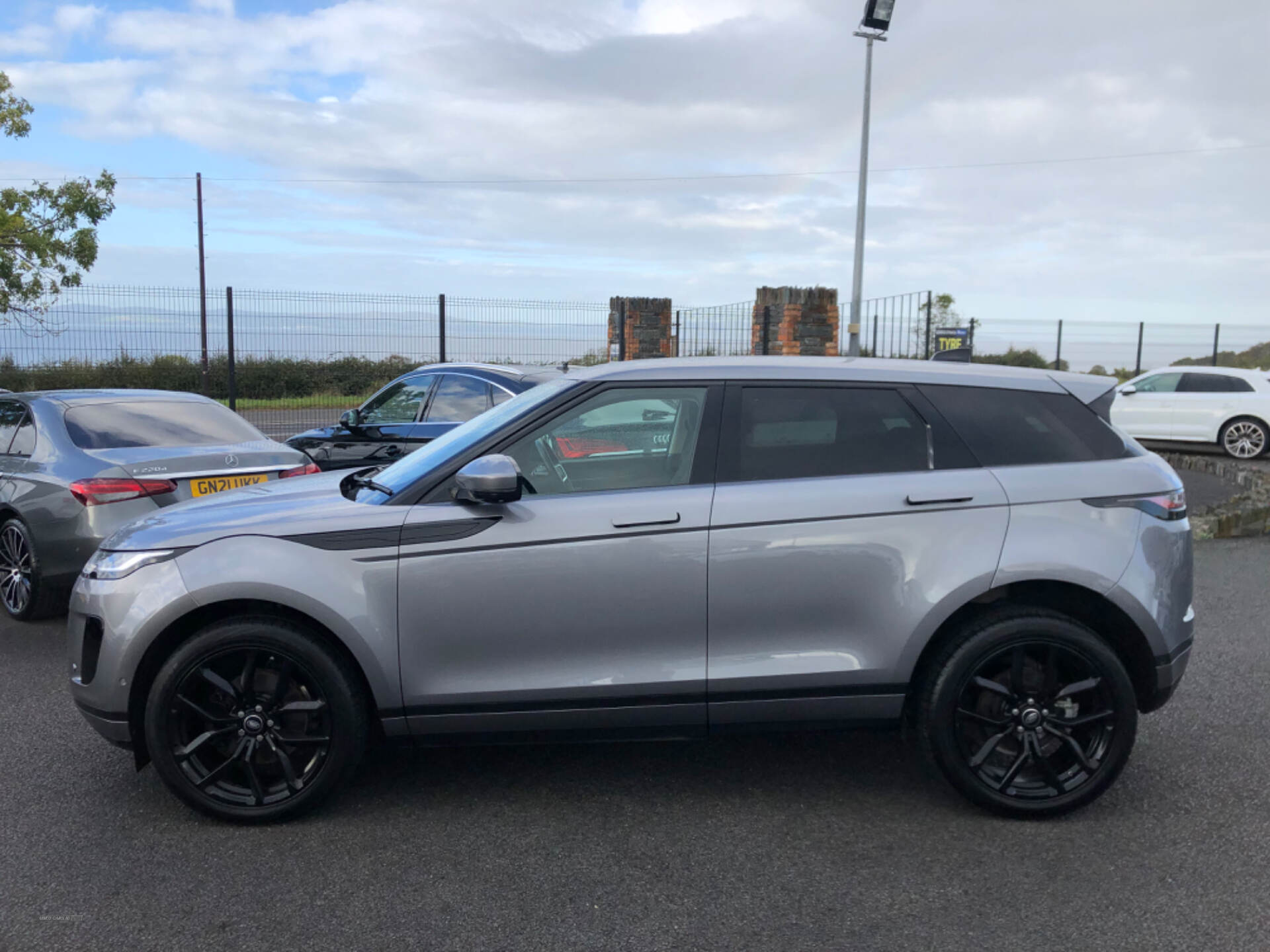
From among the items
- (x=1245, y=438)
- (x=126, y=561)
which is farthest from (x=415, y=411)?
(x=1245, y=438)

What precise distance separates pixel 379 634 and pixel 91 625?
1083 millimetres

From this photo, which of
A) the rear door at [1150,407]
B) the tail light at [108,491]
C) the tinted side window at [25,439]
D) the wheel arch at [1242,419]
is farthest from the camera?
the rear door at [1150,407]

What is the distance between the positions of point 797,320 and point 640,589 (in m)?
15.5

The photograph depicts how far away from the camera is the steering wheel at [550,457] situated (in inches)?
145

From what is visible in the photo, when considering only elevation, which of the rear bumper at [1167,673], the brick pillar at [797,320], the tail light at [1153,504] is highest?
the brick pillar at [797,320]

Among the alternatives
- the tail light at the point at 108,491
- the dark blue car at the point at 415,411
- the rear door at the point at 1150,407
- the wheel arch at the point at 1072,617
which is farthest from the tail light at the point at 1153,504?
the rear door at the point at 1150,407

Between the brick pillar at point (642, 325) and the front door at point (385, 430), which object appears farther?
the brick pillar at point (642, 325)

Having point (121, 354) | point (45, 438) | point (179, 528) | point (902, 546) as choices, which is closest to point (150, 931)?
point (179, 528)

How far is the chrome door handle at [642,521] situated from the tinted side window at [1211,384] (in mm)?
16164

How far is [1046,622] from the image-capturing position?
11.8 feet

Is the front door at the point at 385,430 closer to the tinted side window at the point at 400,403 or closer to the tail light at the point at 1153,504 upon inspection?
the tinted side window at the point at 400,403

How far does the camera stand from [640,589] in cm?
352

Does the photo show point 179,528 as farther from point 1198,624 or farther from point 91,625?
point 1198,624

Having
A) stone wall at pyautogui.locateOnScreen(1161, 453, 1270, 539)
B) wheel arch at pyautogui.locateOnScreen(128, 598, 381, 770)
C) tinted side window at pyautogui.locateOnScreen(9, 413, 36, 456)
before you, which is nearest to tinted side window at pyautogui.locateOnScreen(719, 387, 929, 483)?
wheel arch at pyautogui.locateOnScreen(128, 598, 381, 770)
